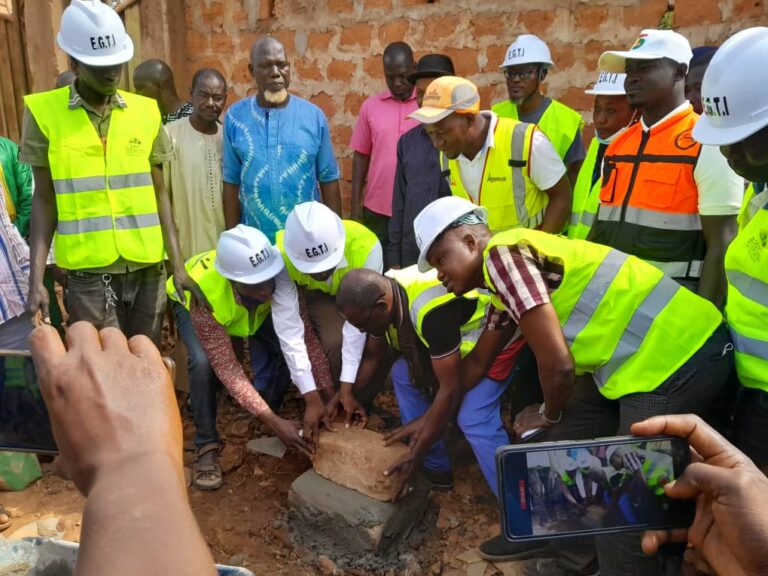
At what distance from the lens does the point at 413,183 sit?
13.3ft

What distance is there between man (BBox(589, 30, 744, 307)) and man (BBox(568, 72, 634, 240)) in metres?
0.22

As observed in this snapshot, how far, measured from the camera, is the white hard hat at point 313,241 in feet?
11.3

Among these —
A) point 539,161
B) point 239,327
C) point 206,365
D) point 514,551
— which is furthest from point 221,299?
point 514,551

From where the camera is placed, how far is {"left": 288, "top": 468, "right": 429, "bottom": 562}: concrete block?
3080 millimetres

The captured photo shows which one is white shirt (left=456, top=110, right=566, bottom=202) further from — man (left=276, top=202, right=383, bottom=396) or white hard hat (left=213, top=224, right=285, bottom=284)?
white hard hat (left=213, top=224, right=285, bottom=284)

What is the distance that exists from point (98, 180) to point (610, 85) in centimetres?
273

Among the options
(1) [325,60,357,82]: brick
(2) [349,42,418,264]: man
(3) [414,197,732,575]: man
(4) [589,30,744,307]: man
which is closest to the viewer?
(3) [414,197,732,575]: man

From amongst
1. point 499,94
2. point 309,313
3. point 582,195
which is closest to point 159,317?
point 309,313

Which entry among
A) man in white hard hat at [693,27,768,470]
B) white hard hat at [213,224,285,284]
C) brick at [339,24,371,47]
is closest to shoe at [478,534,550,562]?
man in white hard hat at [693,27,768,470]

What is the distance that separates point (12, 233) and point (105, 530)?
3.35 m

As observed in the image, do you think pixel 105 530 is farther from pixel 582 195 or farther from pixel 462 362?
pixel 582 195

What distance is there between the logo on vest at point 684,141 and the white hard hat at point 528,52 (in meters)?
1.38

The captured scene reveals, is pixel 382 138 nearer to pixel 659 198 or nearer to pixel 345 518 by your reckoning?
pixel 659 198

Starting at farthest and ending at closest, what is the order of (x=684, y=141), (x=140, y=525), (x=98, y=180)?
(x=98, y=180) < (x=684, y=141) < (x=140, y=525)
